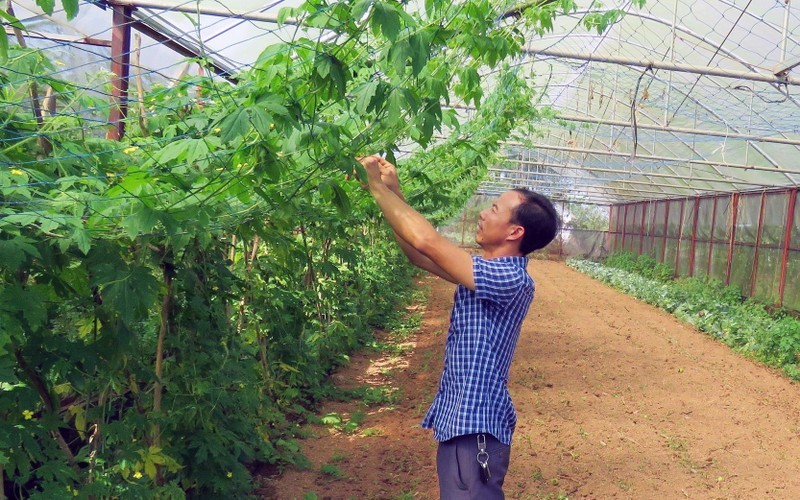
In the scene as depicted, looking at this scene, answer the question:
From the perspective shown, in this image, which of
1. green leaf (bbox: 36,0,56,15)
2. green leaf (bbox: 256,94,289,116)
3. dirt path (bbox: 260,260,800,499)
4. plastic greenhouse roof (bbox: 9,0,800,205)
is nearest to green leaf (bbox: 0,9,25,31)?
green leaf (bbox: 36,0,56,15)

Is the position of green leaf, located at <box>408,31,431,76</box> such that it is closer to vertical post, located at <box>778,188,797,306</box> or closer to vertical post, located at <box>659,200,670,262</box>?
vertical post, located at <box>778,188,797,306</box>

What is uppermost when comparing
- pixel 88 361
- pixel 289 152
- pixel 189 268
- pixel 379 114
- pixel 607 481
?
pixel 379 114

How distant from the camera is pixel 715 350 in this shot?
10.8 m

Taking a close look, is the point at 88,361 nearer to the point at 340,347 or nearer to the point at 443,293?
the point at 340,347

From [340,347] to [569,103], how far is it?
9.16 meters

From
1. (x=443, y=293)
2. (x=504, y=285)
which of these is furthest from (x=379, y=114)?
(x=443, y=293)

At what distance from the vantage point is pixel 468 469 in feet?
7.76

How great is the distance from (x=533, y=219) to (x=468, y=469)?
0.86 metres

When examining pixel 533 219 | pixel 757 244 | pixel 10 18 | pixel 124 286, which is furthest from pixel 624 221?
pixel 10 18

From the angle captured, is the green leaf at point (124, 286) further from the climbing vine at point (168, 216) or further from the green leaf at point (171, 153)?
the green leaf at point (171, 153)

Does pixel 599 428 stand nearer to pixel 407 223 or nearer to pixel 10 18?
pixel 407 223

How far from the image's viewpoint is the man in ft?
7.73

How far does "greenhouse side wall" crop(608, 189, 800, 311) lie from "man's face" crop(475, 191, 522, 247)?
1230 centimetres

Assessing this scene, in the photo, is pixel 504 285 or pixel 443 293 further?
pixel 443 293
